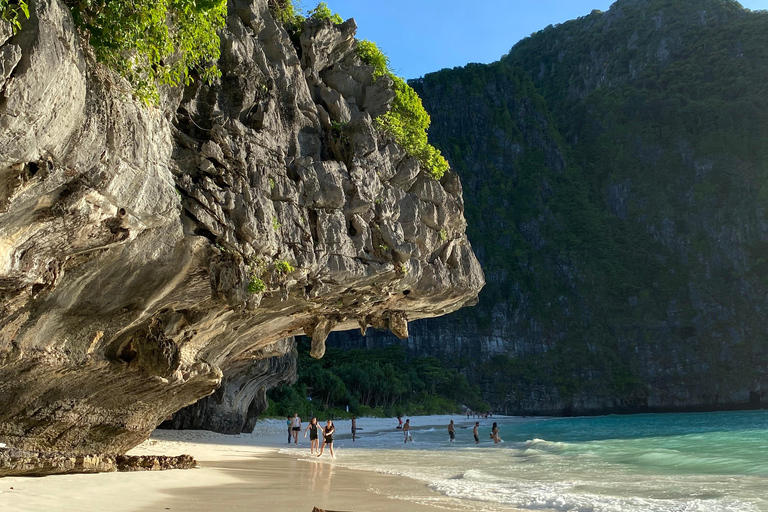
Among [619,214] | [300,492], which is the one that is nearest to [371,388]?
[300,492]

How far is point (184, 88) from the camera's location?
29.4 feet

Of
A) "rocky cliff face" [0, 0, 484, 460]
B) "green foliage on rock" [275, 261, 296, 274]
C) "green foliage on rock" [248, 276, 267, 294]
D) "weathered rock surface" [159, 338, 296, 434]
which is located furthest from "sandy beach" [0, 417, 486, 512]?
"weathered rock surface" [159, 338, 296, 434]

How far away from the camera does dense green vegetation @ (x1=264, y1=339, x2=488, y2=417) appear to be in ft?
152

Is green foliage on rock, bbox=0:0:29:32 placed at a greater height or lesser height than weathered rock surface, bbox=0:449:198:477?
greater

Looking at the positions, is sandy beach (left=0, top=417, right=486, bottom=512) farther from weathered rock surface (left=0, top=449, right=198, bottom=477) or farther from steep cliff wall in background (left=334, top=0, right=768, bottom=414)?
steep cliff wall in background (left=334, top=0, right=768, bottom=414)

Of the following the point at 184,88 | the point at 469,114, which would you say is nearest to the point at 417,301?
the point at 184,88

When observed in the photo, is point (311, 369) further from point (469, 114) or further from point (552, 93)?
point (552, 93)

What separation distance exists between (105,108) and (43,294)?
101 inches

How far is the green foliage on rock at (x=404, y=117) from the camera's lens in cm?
1214

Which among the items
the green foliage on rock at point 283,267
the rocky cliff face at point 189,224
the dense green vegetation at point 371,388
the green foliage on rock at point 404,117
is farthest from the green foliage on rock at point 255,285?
the dense green vegetation at point 371,388

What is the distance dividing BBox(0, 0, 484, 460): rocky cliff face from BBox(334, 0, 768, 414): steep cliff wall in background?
74.8 meters

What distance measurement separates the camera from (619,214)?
116 m

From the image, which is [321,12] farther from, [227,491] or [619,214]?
[619,214]

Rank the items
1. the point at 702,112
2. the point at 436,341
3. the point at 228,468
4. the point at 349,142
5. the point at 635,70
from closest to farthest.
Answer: the point at 349,142
the point at 228,468
the point at 436,341
the point at 702,112
the point at 635,70
